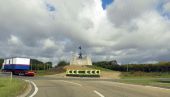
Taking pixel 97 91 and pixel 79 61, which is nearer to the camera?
pixel 97 91

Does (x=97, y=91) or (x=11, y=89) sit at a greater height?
(x=11, y=89)

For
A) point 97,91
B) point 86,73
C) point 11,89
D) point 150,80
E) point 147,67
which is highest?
point 147,67

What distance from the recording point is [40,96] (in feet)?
63.6

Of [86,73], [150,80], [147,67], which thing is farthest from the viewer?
[147,67]

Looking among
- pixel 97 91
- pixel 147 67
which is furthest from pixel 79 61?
pixel 97 91

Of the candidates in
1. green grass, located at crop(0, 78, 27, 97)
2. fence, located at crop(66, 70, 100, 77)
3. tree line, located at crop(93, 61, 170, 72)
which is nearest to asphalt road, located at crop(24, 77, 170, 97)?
green grass, located at crop(0, 78, 27, 97)

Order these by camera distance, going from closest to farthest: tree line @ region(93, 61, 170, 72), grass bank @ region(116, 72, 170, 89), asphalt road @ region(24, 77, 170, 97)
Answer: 1. asphalt road @ region(24, 77, 170, 97)
2. grass bank @ region(116, 72, 170, 89)
3. tree line @ region(93, 61, 170, 72)

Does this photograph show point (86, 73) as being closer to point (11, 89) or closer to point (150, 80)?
point (150, 80)

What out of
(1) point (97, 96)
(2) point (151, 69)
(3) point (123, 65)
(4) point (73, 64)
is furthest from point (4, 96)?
(3) point (123, 65)

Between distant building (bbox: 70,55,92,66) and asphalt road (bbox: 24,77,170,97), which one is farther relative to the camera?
distant building (bbox: 70,55,92,66)

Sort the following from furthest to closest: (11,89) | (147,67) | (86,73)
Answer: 1. (147,67)
2. (86,73)
3. (11,89)

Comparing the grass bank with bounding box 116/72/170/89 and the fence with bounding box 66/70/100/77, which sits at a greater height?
the fence with bounding box 66/70/100/77

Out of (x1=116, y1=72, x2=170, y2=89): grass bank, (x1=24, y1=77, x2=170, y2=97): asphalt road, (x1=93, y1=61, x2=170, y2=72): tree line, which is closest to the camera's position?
(x1=24, y1=77, x2=170, y2=97): asphalt road

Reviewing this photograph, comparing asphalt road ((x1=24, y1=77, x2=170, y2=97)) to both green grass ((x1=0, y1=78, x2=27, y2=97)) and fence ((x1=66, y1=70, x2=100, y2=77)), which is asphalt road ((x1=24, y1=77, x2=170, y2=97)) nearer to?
green grass ((x1=0, y1=78, x2=27, y2=97))
